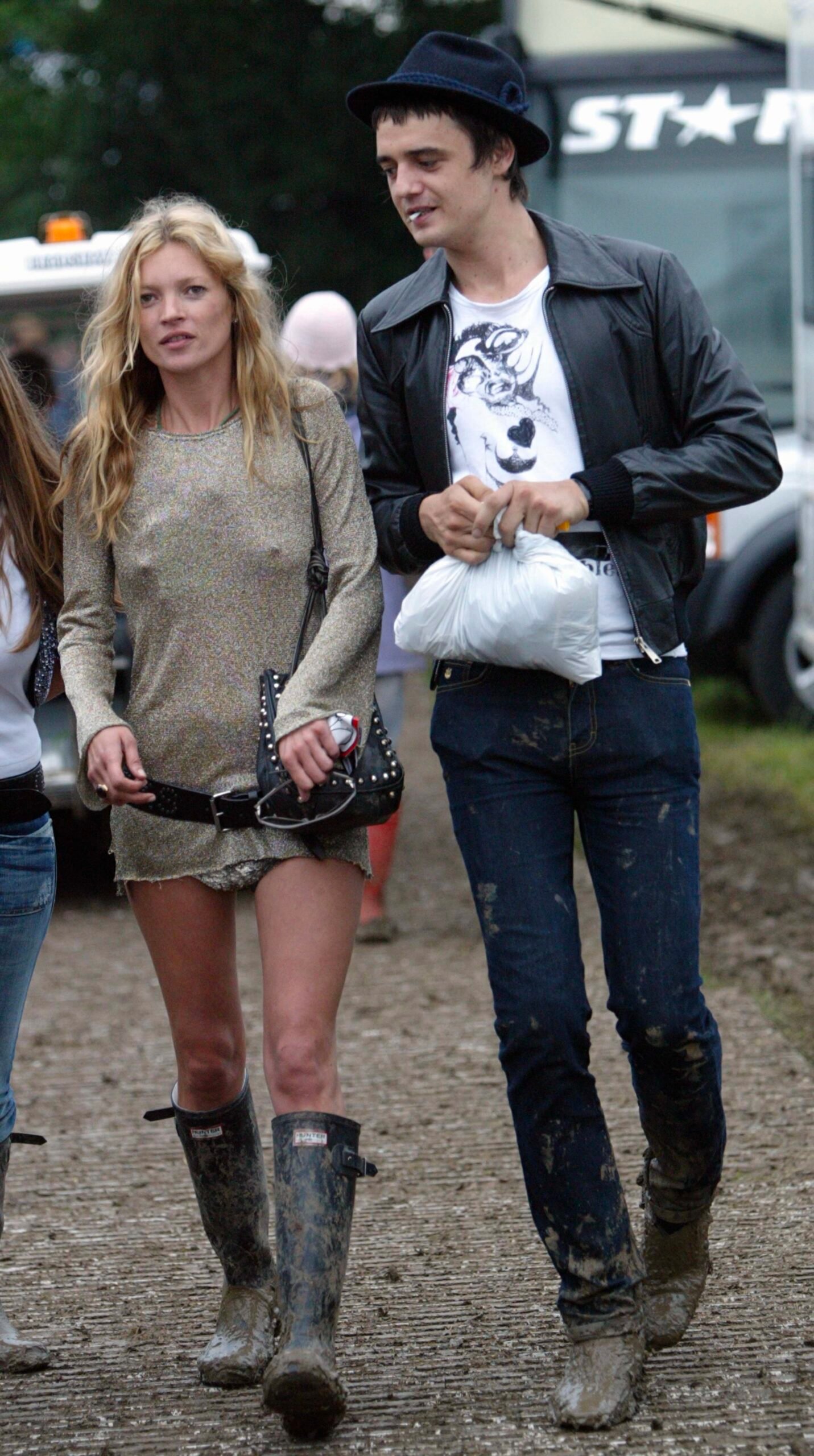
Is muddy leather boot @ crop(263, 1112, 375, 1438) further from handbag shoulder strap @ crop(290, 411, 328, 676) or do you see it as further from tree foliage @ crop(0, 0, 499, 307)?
tree foliage @ crop(0, 0, 499, 307)

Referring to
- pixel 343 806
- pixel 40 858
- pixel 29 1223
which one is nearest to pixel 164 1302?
pixel 29 1223

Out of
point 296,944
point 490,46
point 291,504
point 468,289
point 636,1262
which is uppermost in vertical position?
point 490,46

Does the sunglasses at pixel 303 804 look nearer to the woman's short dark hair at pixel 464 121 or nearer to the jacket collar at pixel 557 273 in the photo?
the jacket collar at pixel 557 273

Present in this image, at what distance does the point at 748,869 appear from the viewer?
26.5 ft

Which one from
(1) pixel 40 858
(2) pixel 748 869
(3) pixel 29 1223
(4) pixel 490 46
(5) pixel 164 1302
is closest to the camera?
(4) pixel 490 46

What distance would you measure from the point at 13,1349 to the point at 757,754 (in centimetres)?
727

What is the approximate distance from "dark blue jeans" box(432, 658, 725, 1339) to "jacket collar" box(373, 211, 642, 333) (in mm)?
617

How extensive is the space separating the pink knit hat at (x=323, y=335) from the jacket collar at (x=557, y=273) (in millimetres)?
3023

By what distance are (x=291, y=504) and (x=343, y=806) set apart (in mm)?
522

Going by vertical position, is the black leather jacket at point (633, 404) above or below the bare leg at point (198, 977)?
above

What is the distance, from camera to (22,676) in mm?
3529

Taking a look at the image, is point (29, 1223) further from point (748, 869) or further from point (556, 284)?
point (748, 869)

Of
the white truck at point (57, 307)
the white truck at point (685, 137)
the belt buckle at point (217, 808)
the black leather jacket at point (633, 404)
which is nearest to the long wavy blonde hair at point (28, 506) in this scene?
the belt buckle at point (217, 808)

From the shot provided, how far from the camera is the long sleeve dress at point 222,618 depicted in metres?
3.35
